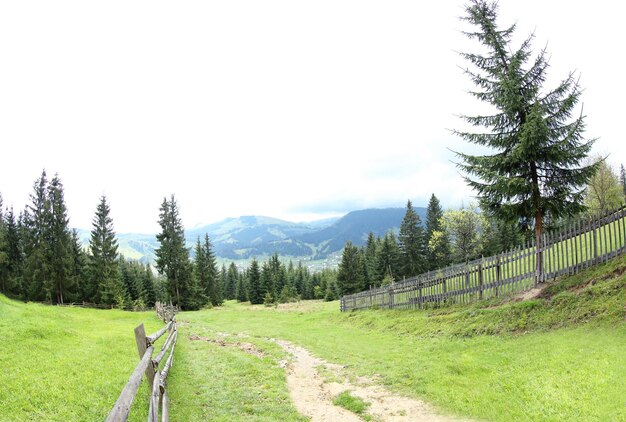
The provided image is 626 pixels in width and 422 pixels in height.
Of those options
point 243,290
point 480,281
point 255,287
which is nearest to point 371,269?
point 255,287

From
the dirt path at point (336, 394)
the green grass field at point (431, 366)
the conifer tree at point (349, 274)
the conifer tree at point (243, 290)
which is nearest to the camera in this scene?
the green grass field at point (431, 366)

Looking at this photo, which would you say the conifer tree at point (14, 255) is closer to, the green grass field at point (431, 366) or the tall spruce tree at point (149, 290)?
the tall spruce tree at point (149, 290)

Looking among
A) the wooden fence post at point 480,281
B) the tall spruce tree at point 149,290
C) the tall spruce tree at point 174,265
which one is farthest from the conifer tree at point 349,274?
the wooden fence post at point 480,281

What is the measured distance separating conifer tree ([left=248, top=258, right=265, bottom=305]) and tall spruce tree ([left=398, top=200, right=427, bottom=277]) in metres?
30.3

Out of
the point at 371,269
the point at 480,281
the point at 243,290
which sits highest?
the point at 480,281

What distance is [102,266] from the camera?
164ft

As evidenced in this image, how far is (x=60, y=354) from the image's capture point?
10.6 m

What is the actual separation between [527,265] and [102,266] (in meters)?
54.1

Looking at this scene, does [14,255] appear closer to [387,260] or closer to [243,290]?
[243,290]

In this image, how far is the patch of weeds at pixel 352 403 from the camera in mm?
7520

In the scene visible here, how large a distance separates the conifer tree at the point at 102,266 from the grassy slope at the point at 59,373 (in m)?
39.6

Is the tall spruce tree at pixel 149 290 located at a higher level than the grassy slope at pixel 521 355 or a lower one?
lower

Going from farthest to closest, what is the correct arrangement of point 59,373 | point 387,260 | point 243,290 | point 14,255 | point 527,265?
point 243,290 → point 387,260 → point 14,255 → point 527,265 → point 59,373

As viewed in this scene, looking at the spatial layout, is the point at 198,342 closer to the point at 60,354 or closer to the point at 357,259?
the point at 60,354
